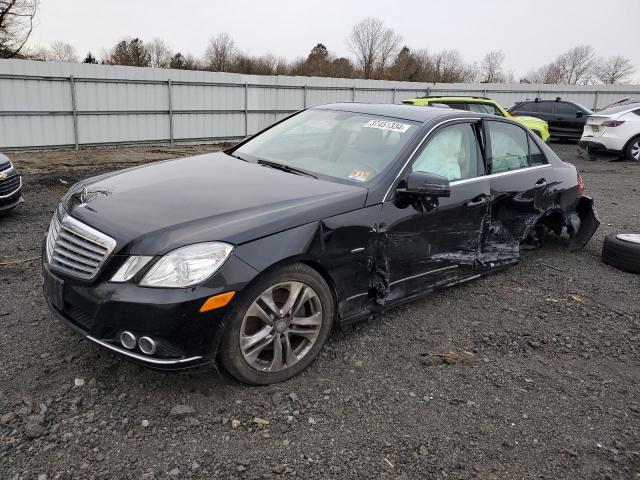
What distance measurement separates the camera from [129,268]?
259cm

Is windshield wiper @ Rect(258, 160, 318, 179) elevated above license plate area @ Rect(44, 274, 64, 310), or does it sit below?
above

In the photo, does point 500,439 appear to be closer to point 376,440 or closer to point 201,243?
point 376,440

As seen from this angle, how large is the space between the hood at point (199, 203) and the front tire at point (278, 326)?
30 centimetres

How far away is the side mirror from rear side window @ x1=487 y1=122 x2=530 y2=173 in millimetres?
1149

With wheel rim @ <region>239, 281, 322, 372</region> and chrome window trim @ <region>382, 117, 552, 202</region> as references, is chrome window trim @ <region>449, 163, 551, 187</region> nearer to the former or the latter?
chrome window trim @ <region>382, 117, 552, 202</region>

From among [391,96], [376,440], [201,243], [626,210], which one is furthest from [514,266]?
[391,96]

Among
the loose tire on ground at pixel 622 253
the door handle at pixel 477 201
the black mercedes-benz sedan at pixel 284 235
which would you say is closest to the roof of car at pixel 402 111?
the black mercedes-benz sedan at pixel 284 235

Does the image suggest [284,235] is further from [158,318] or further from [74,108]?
[74,108]

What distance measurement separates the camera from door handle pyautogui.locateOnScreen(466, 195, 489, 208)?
4.03 m

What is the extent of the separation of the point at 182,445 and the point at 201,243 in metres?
0.99

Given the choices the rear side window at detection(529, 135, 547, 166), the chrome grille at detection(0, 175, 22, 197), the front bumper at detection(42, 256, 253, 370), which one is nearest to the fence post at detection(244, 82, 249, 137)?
the chrome grille at detection(0, 175, 22, 197)

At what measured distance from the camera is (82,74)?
45.1 ft

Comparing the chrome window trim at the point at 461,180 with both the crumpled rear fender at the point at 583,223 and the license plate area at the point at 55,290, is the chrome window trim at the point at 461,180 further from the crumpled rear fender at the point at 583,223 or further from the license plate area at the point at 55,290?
the license plate area at the point at 55,290

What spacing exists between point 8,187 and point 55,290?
3.95 metres
